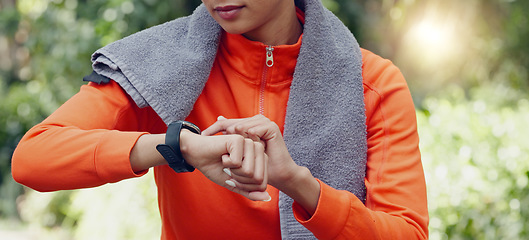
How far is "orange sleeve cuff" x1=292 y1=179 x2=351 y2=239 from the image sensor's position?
161 centimetres

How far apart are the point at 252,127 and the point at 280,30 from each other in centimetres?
56

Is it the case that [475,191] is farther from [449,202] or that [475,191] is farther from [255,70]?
[255,70]

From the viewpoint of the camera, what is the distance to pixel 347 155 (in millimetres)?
1874

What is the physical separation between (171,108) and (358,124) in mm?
578

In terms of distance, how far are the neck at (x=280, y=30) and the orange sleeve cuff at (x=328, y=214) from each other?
61cm

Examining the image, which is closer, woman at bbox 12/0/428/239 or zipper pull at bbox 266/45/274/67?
woman at bbox 12/0/428/239

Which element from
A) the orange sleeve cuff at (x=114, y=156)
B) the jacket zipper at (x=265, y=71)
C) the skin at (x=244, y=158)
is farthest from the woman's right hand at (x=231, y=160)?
the jacket zipper at (x=265, y=71)

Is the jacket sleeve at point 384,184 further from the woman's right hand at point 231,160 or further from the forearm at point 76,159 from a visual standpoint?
the forearm at point 76,159

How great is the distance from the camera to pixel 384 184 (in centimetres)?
183

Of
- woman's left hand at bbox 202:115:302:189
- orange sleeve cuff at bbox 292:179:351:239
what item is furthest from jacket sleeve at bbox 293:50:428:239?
woman's left hand at bbox 202:115:302:189

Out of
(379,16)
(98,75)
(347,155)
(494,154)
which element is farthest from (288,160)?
(379,16)

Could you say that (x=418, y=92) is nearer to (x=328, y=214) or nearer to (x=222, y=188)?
(x=222, y=188)

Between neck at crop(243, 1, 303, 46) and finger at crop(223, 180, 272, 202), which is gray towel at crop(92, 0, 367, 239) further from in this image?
finger at crop(223, 180, 272, 202)

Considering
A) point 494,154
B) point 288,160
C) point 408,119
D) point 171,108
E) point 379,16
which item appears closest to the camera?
point 288,160
